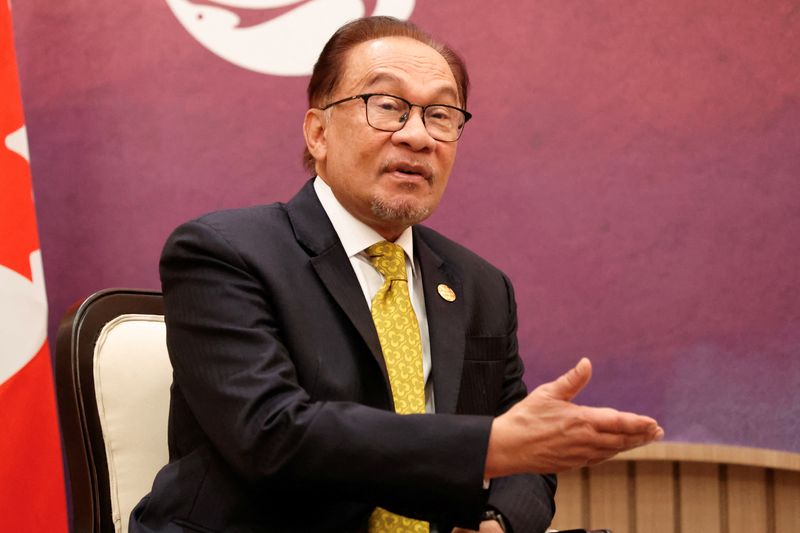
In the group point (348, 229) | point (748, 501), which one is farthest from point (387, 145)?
point (748, 501)

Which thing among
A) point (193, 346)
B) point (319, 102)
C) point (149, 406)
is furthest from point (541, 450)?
point (319, 102)

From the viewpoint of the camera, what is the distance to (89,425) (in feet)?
5.10

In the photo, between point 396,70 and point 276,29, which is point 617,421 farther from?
point 276,29

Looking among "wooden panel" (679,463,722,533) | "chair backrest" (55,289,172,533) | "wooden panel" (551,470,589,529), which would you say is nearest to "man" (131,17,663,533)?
"chair backrest" (55,289,172,533)

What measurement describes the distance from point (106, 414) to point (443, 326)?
0.66 meters

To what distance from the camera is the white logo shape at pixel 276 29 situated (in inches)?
97.6

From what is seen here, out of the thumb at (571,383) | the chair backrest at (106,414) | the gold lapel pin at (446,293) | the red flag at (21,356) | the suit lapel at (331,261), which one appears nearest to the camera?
the thumb at (571,383)

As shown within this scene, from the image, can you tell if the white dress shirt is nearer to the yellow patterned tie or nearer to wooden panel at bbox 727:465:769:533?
the yellow patterned tie

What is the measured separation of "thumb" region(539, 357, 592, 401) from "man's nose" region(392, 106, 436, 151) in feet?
2.23

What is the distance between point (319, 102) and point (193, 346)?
672 mm

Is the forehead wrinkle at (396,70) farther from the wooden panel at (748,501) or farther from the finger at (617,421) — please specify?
the wooden panel at (748,501)

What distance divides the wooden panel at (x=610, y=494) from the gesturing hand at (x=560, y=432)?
141cm

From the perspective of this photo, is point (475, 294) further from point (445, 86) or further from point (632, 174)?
point (632, 174)

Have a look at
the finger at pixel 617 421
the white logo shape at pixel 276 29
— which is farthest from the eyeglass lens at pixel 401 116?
the white logo shape at pixel 276 29
